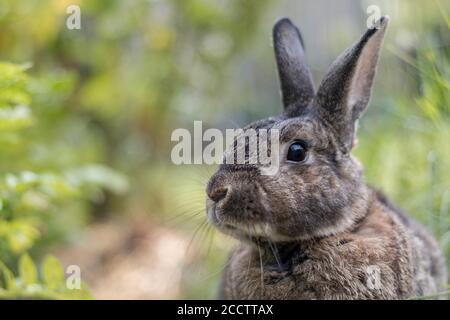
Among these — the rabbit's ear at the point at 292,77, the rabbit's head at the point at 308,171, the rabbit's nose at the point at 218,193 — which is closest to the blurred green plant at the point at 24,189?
the rabbit's nose at the point at 218,193

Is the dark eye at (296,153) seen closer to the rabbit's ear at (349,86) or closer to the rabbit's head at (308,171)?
the rabbit's head at (308,171)

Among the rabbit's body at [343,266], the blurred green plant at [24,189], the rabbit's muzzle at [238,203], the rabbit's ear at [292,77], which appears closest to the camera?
the rabbit's muzzle at [238,203]

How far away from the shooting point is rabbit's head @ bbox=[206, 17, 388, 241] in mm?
2705

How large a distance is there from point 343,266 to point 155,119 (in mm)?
4379

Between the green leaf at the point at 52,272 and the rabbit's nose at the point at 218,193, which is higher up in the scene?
the rabbit's nose at the point at 218,193

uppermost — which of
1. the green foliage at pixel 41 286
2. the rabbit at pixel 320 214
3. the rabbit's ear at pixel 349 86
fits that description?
the rabbit's ear at pixel 349 86

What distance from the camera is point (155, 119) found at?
6898mm

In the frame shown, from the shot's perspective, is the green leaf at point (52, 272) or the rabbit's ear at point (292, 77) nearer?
the green leaf at point (52, 272)

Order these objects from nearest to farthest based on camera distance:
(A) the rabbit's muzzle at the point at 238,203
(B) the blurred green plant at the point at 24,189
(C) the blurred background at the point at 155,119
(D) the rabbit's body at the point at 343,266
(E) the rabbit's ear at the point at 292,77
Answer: (A) the rabbit's muzzle at the point at 238,203
(D) the rabbit's body at the point at 343,266
(B) the blurred green plant at the point at 24,189
(E) the rabbit's ear at the point at 292,77
(C) the blurred background at the point at 155,119

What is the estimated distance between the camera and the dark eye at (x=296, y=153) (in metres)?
2.84

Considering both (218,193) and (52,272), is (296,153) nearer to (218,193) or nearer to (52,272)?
(218,193)

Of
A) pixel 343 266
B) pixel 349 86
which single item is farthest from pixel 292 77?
pixel 343 266

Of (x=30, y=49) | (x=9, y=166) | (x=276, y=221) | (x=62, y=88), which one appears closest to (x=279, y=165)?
(x=276, y=221)

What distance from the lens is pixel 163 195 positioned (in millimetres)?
6629
